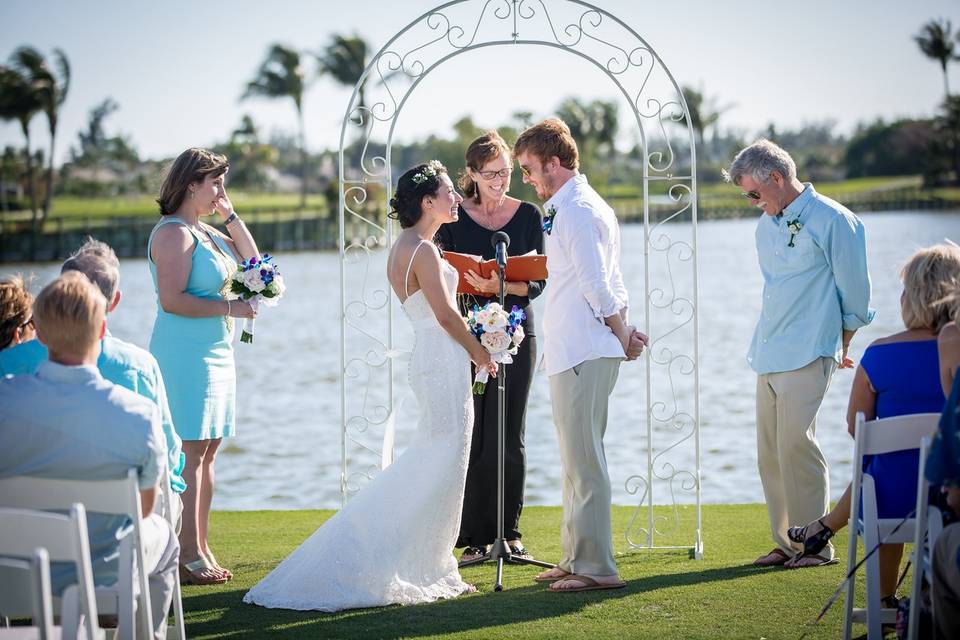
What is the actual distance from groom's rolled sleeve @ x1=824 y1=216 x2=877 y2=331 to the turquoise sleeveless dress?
8.55ft

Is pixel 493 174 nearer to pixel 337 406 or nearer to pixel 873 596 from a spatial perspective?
pixel 873 596

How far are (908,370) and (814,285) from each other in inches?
46.8

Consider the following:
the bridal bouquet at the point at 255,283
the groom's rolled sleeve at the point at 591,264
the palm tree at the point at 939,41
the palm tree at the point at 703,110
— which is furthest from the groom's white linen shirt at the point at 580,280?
the palm tree at the point at 939,41

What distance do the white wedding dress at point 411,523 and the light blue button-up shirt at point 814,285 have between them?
142 centimetres

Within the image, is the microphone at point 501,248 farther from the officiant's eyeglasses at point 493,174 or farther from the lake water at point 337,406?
the lake water at point 337,406

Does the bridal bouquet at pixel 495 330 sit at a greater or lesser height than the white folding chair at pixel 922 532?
greater

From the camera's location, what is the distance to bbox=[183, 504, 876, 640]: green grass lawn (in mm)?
4344

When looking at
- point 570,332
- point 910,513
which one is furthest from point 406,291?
point 910,513

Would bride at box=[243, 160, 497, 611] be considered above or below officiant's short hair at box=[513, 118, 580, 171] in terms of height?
below

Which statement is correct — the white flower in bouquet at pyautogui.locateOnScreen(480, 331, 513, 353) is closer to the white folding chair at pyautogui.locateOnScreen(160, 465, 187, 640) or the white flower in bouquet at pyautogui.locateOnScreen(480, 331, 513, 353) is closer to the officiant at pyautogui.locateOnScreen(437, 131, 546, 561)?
the officiant at pyautogui.locateOnScreen(437, 131, 546, 561)

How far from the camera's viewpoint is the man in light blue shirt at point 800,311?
5.18 metres

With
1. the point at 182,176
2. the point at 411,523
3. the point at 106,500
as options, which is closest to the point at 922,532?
the point at 411,523

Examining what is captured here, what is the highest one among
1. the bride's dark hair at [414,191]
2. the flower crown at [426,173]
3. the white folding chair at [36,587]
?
the flower crown at [426,173]

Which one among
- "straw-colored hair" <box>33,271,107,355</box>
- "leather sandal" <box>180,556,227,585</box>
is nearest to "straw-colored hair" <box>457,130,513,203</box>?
"leather sandal" <box>180,556,227,585</box>
